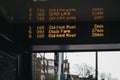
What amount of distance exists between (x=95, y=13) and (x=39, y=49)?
87 cm

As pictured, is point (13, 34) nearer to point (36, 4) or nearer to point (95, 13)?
point (36, 4)

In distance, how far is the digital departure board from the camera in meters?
3.86

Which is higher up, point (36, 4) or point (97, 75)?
point (36, 4)

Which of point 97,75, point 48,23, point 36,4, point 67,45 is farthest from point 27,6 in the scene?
point 97,75

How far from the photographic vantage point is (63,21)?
394 centimetres

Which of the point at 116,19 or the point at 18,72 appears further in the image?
the point at 18,72

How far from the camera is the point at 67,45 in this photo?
4.00 metres

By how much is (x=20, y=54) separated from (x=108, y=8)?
4.21 feet

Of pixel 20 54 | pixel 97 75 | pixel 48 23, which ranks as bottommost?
pixel 97 75

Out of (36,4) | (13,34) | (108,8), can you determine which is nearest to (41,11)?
(36,4)

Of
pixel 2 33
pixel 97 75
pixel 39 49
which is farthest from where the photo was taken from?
pixel 97 75

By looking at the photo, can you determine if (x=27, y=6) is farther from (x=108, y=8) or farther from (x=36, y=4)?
(x=108, y=8)

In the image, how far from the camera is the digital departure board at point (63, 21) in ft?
12.7

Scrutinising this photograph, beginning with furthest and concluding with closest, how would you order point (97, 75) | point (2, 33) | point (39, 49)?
point (97, 75) < point (39, 49) < point (2, 33)
